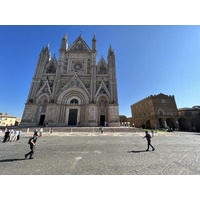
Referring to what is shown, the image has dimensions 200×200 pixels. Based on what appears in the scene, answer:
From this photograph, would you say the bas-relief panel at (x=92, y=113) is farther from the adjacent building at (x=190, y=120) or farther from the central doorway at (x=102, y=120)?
the adjacent building at (x=190, y=120)

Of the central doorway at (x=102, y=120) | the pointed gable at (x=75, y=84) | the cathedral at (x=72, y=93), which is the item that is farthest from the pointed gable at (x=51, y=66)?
the central doorway at (x=102, y=120)

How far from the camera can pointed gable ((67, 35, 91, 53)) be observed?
28.8 meters

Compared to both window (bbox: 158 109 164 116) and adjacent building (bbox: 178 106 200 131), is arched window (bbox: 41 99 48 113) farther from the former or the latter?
adjacent building (bbox: 178 106 200 131)

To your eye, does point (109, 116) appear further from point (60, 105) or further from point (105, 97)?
point (60, 105)

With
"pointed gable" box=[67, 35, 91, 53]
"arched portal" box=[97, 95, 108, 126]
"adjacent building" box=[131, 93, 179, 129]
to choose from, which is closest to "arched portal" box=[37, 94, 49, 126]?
"arched portal" box=[97, 95, 108, 126]

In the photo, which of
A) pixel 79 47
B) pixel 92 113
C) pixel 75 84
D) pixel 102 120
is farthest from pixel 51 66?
pixel 102 120

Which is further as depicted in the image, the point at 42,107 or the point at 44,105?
the point at 44,105

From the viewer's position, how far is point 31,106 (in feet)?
68.9

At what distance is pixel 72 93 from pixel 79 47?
1726 centimetres

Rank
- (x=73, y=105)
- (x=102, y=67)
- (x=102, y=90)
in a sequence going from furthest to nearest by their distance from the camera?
1. (x=102, y=67)
2. (x=102, y=90)
3. (x=73, y=105)

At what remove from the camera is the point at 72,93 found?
2347 cm

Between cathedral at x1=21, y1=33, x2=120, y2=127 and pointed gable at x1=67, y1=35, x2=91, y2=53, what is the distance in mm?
2388

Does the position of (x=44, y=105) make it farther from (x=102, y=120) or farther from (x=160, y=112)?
(x=160, y=112)

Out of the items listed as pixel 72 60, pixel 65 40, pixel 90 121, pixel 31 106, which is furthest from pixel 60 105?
pixel 65 40
